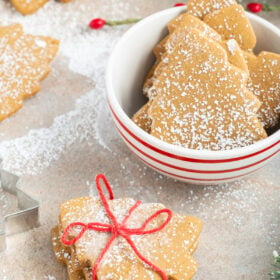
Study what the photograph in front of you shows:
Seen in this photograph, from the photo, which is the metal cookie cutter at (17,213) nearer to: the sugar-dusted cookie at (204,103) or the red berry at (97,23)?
the sugar-dusted cookie at (204,103)

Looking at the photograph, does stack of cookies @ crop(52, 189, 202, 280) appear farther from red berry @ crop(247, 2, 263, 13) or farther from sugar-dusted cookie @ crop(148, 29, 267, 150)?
red berry @ crop(247, 2, 263, 13)

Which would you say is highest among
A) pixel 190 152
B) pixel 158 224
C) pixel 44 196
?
pixel 190 152

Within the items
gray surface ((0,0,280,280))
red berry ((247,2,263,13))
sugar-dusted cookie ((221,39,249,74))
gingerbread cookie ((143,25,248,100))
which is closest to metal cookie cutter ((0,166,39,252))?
gray surface ((0,0,280,280))

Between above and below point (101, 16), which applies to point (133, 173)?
below

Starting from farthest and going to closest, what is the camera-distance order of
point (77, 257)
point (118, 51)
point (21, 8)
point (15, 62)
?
1. point (21, 8)
2. point (15, 62)
3. point (118, 51)
4. point (77, 257)

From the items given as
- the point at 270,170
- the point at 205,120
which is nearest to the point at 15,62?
the point at 205,120

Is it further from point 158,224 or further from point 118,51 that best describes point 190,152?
point 118,51

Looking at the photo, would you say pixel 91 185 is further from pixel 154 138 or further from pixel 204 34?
pixel 204 34
